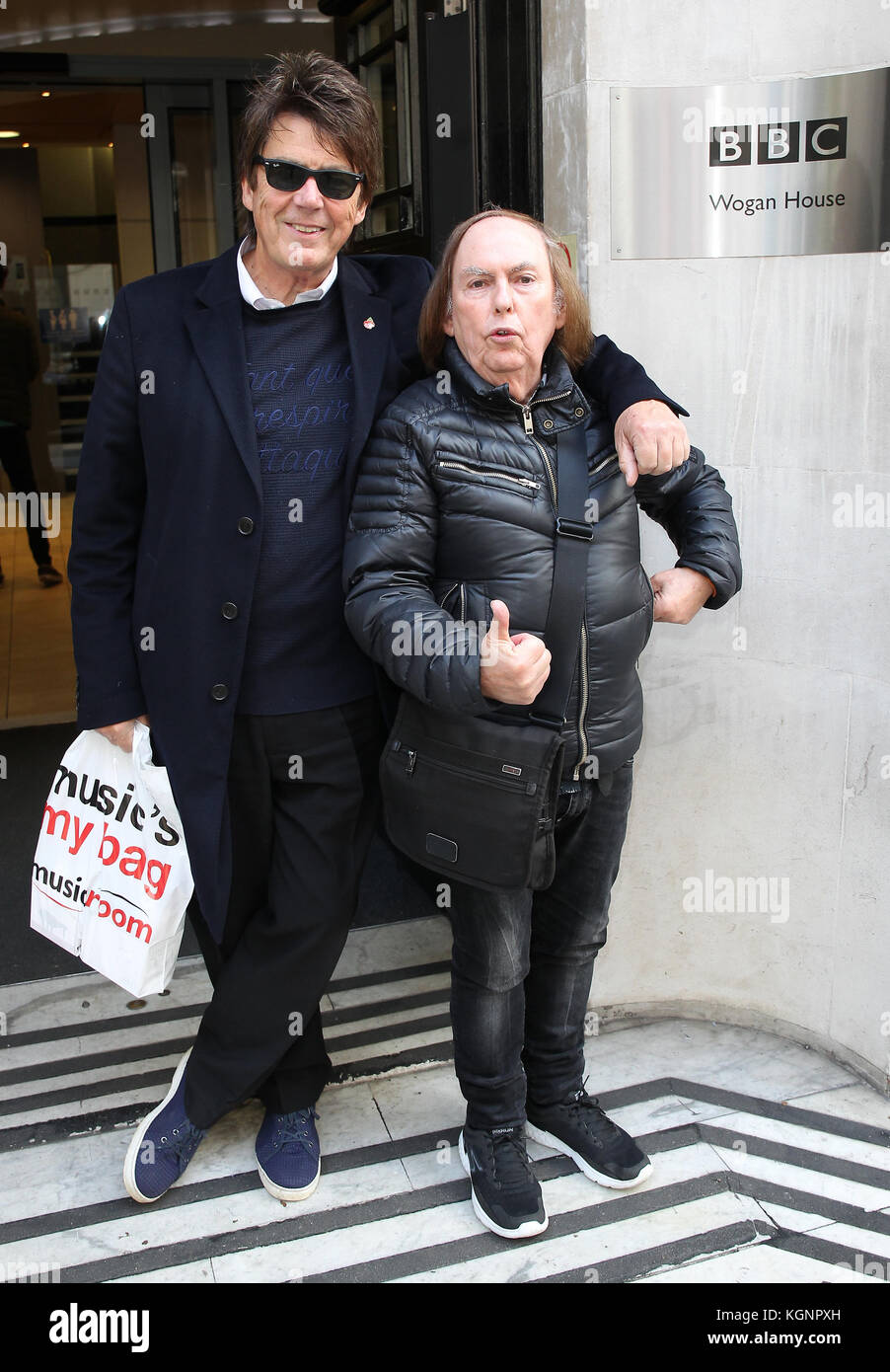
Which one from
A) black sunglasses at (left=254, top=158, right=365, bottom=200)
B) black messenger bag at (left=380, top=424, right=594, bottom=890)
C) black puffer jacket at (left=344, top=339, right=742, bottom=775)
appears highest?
black sunglasses at (left=254, top=158, right=365, bottom=200)

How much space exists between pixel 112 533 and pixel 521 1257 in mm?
1541

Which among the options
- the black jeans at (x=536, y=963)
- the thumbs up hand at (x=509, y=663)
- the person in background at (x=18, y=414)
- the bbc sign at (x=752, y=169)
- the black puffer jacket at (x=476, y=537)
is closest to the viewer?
the thumbs up hand at (x=509, y=663)

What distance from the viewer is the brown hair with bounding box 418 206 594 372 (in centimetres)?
212

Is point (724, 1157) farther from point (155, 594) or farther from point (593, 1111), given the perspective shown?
point (155, 594)

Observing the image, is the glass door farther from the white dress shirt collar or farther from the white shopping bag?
the white shopping bag

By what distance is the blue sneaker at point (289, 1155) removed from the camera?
96.2 inches

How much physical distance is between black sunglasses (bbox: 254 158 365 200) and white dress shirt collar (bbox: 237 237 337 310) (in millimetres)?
181

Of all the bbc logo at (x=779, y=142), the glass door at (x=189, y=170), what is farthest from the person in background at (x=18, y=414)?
the bbc logo at (x=779, y=142)

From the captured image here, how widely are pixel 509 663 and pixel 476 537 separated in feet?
0.93

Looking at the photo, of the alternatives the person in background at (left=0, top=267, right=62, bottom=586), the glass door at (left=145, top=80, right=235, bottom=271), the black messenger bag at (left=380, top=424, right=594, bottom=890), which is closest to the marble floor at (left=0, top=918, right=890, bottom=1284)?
the black messenger bag at (left=380, top=424, right=594, bottom=890)

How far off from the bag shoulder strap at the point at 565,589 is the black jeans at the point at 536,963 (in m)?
0.20

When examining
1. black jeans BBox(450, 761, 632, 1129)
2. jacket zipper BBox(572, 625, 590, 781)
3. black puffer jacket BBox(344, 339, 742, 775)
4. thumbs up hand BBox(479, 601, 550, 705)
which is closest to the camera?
thumbs up hand BBox(479, 601, 550, 705)

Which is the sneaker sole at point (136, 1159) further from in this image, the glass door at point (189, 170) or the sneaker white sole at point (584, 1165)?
the glass door at point (189, 170)

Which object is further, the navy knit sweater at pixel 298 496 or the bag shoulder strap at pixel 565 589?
the navy knit sweater at pixel 298 496
